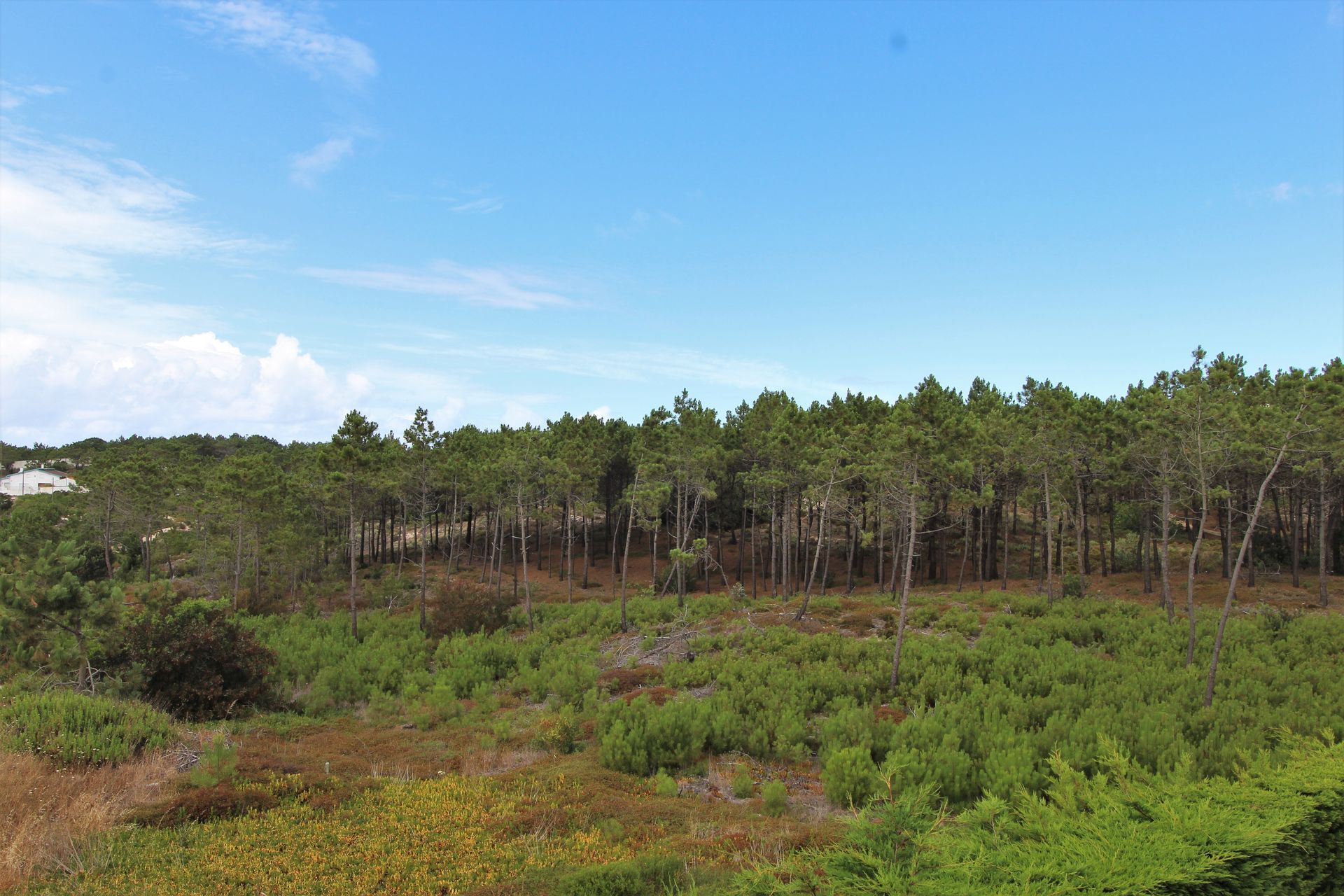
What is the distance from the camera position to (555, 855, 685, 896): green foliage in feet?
24.0

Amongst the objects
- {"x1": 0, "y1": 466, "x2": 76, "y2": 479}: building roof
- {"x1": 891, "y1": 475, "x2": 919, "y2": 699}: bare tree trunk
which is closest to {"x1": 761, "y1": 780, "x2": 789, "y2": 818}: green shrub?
{"x1": 891, "y1": 475, "x2": 919, "y2": 699}: bare tree trunk

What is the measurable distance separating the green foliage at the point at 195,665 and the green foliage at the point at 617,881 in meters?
15.8

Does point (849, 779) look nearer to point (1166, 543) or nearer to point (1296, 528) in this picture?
point (1166, 543)

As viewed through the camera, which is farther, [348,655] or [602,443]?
[602,443]

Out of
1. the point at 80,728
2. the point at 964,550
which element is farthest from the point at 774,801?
the point at 964,550

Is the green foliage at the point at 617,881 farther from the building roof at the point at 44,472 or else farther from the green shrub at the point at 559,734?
the building roof at the point at 44,472

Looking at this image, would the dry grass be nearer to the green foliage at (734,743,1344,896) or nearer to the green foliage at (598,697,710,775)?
the green foliage at (598,697,710,775)

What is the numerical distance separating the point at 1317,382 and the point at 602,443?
38.6 metres

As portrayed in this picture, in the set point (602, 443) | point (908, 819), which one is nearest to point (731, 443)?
point (602, 443)

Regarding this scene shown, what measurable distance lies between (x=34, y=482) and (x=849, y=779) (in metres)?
130

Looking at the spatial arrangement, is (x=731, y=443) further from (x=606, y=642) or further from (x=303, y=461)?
(x=303, y=461)

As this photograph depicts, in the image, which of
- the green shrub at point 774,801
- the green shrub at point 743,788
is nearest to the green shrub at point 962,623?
the green shrub at point 743,788

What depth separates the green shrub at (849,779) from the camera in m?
11.9

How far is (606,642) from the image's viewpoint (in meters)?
28.0
